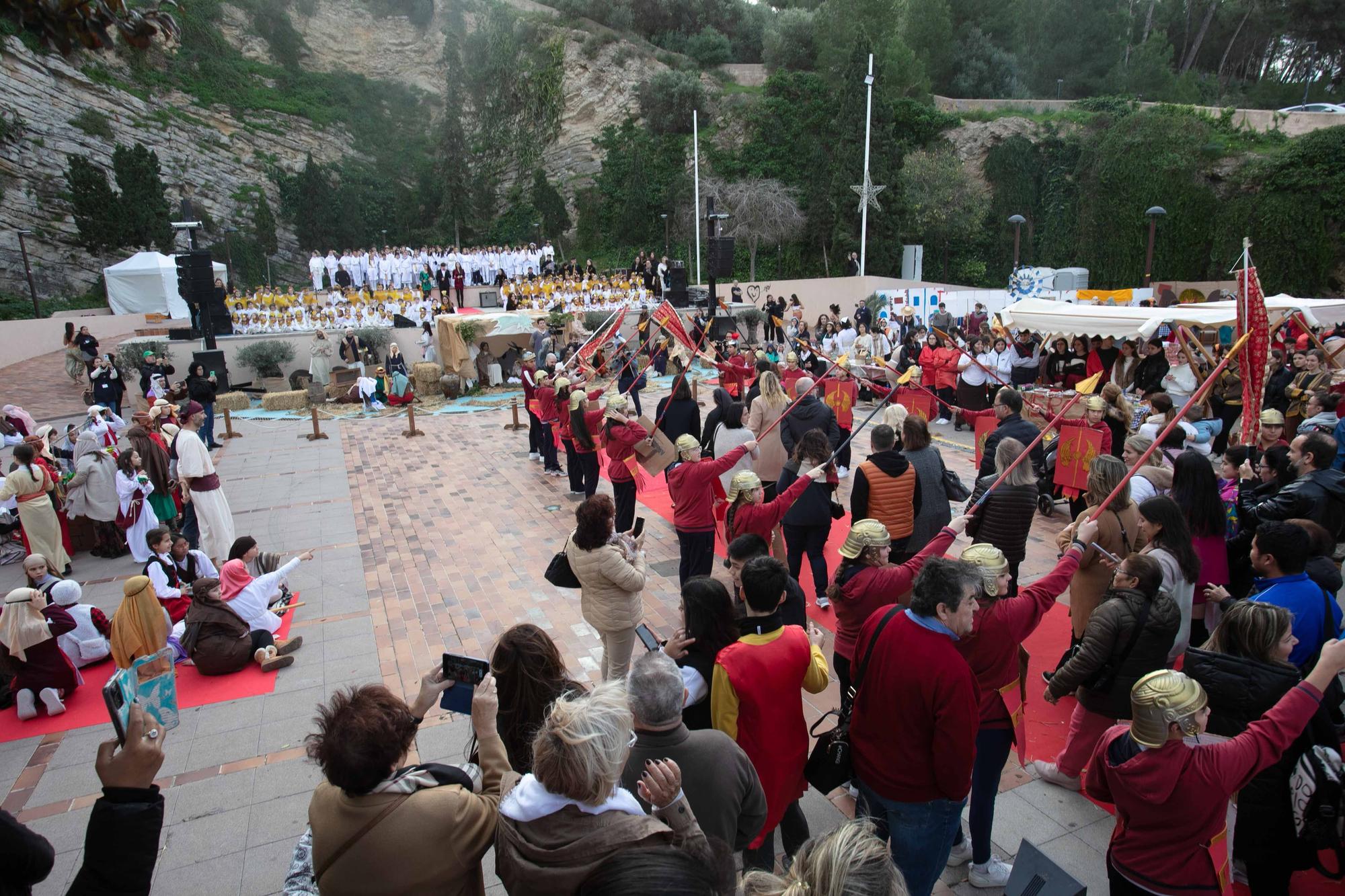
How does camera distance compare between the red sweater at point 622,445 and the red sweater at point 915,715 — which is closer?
the red sweater at point 915,715

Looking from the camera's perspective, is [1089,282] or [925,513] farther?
[1089,282]

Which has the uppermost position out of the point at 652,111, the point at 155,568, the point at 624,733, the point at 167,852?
the point at 652,111

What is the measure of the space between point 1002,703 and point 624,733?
2087mm

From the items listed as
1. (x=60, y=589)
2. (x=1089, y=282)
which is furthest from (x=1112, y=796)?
(x=1089, y=282)

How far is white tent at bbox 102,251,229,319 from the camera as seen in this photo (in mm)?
28875

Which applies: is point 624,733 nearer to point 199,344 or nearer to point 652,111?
point 199,344

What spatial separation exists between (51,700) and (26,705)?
0.47ft

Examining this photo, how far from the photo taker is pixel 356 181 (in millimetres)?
46375

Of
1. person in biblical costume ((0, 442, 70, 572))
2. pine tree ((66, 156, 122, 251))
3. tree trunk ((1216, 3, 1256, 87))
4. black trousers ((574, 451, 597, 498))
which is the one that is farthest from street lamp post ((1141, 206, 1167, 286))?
pine tree ((66, 156, 122, 251))

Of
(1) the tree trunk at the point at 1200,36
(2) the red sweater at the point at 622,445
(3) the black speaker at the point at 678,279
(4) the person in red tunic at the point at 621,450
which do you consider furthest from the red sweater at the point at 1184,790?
(1) the tree trunk at the point at 1200,36

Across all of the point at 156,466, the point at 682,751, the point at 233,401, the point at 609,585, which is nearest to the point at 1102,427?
the point at 609,585

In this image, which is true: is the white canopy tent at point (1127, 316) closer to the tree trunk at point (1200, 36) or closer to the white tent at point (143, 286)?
the white tent at point (143, 286)

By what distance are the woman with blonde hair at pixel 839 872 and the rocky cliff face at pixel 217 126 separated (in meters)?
32.4

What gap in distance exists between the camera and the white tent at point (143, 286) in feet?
94.7
